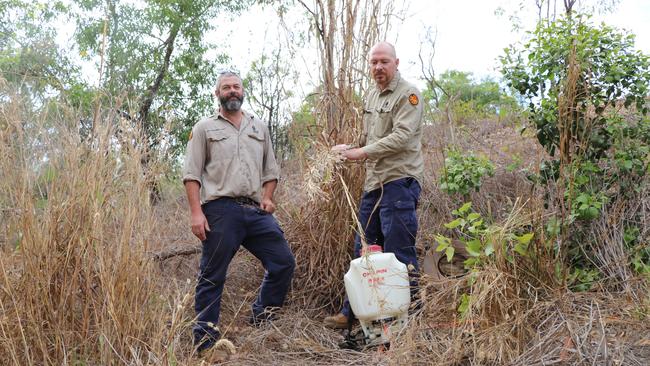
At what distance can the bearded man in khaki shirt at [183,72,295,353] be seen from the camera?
12.7 feet

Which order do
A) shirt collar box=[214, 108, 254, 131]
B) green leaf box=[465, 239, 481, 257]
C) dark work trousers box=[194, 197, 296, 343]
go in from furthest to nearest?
shirt collar box=[214, 108, 254, 131] → dark work trousers box=[194, 197, 296, 343] → green leaf box=[465, 239, 481, 257]

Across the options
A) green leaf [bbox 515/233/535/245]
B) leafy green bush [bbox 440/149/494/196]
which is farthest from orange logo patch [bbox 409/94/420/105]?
leafy green bush [bbox 440/149/494/196]

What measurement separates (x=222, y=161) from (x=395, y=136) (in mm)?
1118

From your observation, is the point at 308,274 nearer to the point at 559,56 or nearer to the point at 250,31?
the point at 559,56

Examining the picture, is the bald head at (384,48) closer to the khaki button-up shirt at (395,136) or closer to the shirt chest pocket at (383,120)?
the khaki button-up shirt at (395,136)

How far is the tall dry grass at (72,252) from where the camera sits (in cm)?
268

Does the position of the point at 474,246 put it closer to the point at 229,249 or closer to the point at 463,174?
the point at 229,249

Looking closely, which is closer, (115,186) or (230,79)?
(115,186)

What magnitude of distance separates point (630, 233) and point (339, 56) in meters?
2.35

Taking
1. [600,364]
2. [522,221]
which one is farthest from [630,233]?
[600,364]

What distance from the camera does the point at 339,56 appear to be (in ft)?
15.4

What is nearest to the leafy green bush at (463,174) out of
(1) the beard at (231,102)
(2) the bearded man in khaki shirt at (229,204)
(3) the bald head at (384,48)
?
(3) the bald head at (384,48)

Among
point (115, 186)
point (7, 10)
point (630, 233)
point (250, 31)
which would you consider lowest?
point (630, 233)

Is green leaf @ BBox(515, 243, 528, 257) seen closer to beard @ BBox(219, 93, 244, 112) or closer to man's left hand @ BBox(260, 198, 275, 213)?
man's left hand @ BBox(260, 198, 275, 213)
